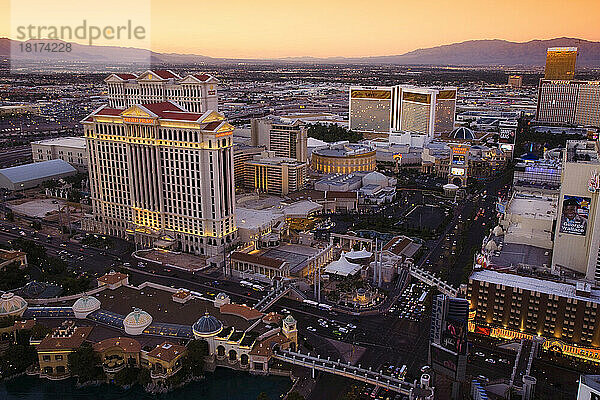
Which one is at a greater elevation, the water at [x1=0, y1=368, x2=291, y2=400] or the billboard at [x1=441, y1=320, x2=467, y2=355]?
the billboard at [x1=441, y1=320, x2=467, y2=355]

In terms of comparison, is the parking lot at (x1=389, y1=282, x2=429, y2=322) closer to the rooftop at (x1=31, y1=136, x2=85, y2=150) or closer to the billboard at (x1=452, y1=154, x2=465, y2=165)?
the billboard at (x1=452, y1=154, x2=465, y2=165)

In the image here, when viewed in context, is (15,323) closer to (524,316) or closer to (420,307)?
(420,307)

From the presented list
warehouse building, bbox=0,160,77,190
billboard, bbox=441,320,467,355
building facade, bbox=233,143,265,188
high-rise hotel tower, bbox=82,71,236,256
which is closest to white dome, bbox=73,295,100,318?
high-rise hotel tower, bbox=82,71,236,256

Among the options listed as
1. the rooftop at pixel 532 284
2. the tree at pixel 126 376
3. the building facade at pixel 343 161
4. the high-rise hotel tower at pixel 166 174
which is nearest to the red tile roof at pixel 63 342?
the tree at pixel 126 376

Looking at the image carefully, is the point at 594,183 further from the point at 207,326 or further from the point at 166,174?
the point at 166,174

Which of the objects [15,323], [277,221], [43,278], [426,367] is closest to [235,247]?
[277,221]

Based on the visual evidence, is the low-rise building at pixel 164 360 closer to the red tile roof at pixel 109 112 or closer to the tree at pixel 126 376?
the tree at pixel 126 376

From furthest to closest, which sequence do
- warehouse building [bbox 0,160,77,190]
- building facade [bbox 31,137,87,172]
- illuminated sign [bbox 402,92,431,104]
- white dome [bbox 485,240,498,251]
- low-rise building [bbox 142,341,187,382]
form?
illuminated sign [bbox 402,92,431,104] < building facade [bbox 31,137,87,172] < warehouse building [bbox 0,160,77,190] < white dome [bbox 485,240,498,251] < low-rise building [bbox 142,341,187,382]
